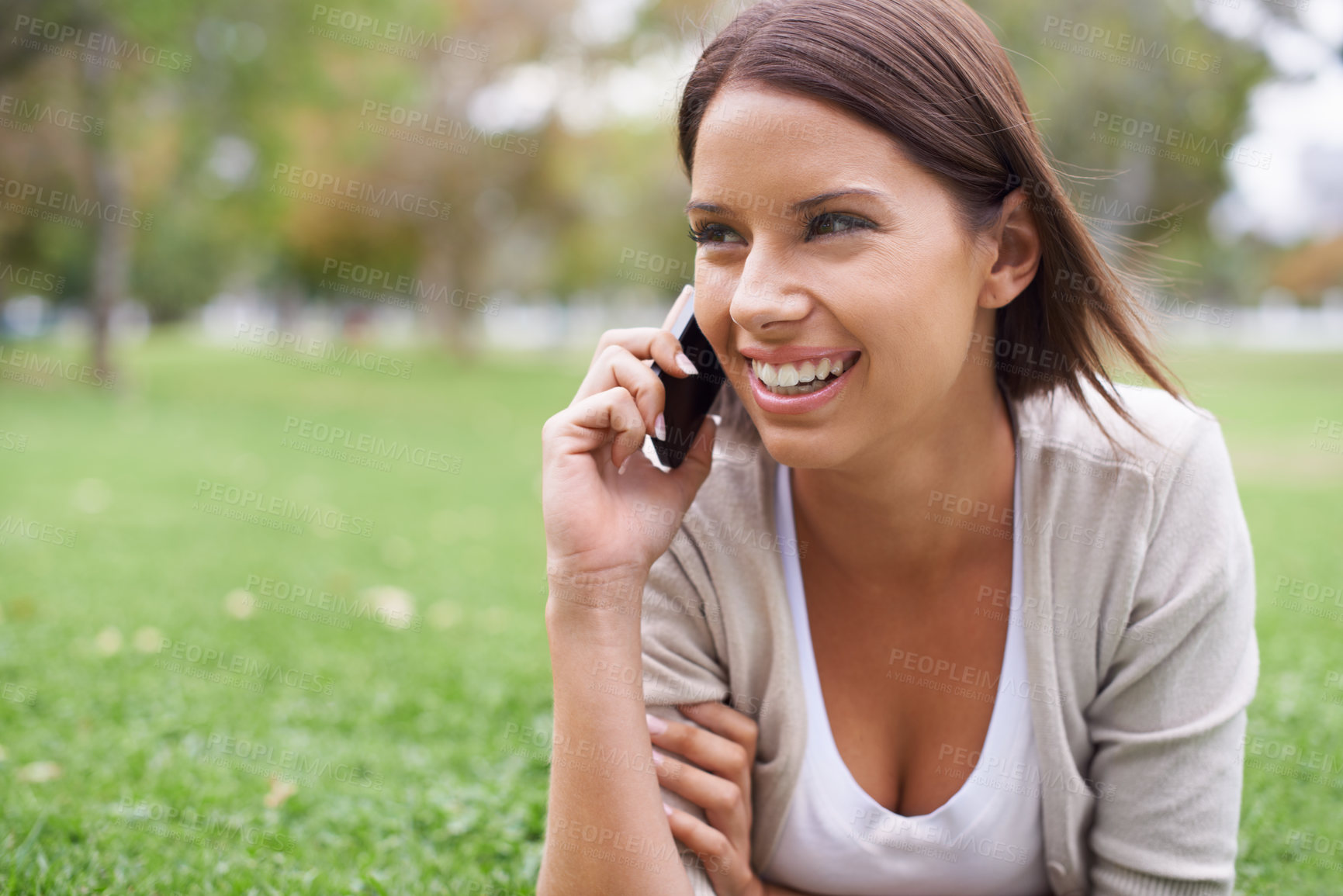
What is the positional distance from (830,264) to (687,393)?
0.52 metres

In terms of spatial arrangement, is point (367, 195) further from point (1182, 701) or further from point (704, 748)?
point (1182, 701)

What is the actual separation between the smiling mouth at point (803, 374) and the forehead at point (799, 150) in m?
0.32

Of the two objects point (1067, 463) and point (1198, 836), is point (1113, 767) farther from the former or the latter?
point (1067, 463)

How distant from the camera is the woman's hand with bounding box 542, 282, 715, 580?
7.21 ft

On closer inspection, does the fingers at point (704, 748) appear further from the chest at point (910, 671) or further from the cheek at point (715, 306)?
the cheek at point (715, 306)

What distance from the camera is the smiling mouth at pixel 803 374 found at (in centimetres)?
204

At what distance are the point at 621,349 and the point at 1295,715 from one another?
10.9 feet

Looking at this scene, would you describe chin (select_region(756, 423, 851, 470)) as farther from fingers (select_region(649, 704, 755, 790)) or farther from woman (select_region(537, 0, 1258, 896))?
fingers (select_region(649, 704, 755, 790))

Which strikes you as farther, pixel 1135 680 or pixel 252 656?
pixel 252 656

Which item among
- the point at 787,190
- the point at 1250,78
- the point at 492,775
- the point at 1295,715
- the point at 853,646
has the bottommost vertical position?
the point at 492,775

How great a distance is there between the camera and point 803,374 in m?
2.06

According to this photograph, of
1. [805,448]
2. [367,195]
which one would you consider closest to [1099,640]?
[805,448]

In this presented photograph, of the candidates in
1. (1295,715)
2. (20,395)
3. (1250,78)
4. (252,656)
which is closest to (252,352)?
(20,395)

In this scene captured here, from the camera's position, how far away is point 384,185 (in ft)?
91.8
